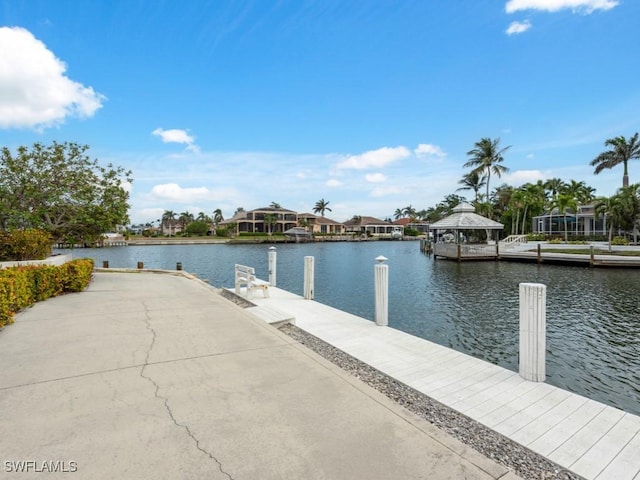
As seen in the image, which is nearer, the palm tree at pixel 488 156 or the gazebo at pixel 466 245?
the gazebo at pixel 466 245

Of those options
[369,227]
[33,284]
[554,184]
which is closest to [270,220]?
[369,227]

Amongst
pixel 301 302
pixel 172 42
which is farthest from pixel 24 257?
pixel 172 42

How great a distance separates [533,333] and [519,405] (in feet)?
3.84

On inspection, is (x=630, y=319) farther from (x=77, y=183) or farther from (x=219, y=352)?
(x=77, y=183)

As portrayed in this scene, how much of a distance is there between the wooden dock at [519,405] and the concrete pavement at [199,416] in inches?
35.7

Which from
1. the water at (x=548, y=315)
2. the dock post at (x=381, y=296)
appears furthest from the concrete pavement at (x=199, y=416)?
the water at (x=548, y=315)

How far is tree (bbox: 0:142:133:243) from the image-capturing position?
13734 mm

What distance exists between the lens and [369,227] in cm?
10725

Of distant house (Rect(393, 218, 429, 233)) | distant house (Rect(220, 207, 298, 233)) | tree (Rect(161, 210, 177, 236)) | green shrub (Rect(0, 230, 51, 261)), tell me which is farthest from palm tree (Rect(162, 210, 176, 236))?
green shrub (Rect(0, 230, 51, 261))

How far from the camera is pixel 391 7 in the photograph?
14.3 m

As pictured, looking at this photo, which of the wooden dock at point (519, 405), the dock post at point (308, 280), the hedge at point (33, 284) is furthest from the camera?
the dock post at point (308, 280)

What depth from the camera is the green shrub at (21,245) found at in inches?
457

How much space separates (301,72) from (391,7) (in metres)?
8.47

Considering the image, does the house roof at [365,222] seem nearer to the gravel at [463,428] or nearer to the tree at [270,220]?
the tree at [270,220]
